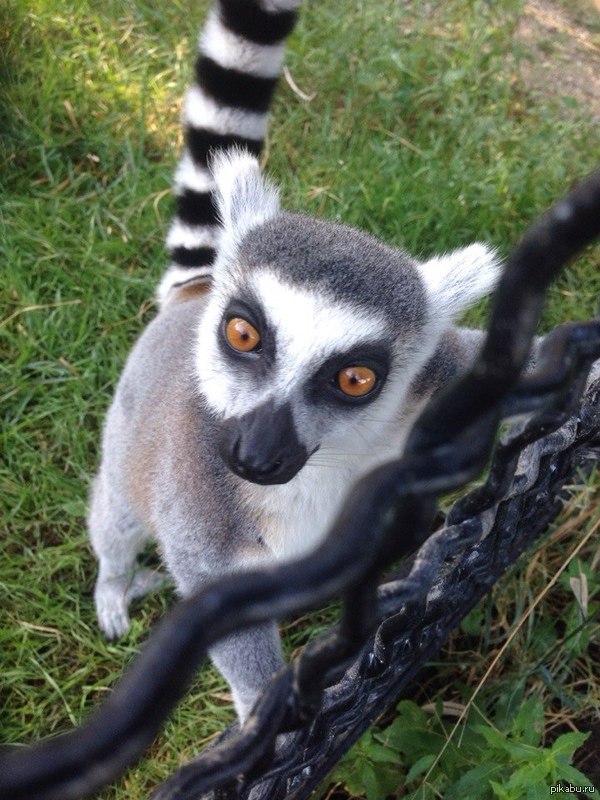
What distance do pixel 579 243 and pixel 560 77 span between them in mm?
4595

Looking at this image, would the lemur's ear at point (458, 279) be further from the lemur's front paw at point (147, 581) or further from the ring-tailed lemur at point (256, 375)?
the lemur's front paw at point (147, 581)

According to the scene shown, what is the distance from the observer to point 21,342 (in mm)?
3389

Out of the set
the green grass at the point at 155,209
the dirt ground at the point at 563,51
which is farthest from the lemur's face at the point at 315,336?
the dirt ground at the point at 563,51

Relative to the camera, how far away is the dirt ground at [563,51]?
466 centimetres

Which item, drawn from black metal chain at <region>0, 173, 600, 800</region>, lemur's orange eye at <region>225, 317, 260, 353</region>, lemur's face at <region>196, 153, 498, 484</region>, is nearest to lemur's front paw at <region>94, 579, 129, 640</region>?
lemur's face at <region>196, 153, 498, 484</region>

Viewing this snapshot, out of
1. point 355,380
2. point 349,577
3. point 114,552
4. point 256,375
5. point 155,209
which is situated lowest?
point 114,552

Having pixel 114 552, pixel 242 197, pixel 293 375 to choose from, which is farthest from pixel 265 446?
pixel 114 552

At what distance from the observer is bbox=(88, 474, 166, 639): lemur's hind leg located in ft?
9.08

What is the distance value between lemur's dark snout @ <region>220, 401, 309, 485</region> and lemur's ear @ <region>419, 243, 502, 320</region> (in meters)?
0.66

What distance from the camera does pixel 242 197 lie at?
2400 mm

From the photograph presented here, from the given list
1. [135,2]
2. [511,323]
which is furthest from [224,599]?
[135,2]

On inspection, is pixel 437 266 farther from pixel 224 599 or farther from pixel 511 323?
pixel 224 599

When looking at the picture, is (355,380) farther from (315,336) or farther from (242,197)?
(242,197)

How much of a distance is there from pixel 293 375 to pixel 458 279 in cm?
67
